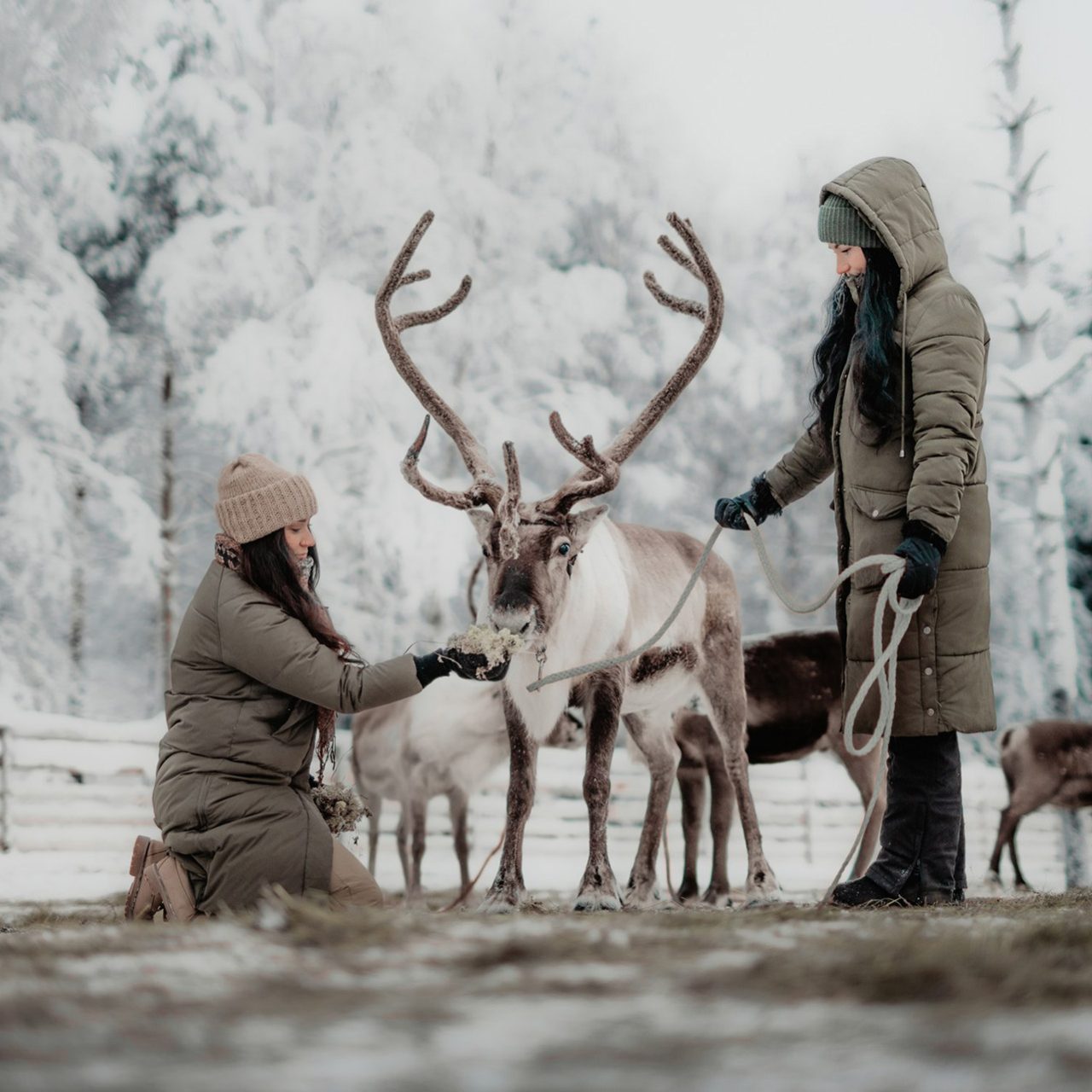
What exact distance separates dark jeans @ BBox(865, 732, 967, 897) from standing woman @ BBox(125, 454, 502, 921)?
145 cm

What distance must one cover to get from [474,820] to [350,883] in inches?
325

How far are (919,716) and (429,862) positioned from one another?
7.86m

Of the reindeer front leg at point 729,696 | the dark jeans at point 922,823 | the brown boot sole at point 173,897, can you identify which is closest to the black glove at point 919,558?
the dark jeans at point 922,823

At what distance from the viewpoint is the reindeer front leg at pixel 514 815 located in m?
4.61

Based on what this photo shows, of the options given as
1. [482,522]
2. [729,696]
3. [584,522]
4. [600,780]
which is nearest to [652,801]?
[729,696]

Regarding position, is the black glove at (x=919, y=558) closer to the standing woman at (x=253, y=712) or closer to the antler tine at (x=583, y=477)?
the standing woman at (x=253, y=712)

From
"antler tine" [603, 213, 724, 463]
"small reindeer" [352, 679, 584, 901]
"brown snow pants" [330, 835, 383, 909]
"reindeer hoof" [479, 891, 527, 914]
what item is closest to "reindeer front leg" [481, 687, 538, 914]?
"reindeer hoof" [479, 891, 527, 914]

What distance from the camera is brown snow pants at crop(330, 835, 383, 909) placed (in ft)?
11.8

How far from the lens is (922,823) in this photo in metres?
4.18

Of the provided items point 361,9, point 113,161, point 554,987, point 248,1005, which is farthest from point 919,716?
point 361,9

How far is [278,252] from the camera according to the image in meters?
15.1

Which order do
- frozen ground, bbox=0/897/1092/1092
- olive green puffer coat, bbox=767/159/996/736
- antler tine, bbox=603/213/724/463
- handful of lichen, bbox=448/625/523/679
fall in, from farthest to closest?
antler tine, bbox=603/213/724/463 < olive green puffer coat, bbox=767/159/996/736 < handful of lichen, bbox=448/625/523/679 < frozen ground, bbox=0/897/1092/1092

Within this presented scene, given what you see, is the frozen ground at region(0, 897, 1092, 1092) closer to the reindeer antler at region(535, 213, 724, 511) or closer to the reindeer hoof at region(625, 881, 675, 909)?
the reindeer antler at region(535, 213, 724, 511)

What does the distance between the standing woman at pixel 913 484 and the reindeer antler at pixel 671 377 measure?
3.47 ft
